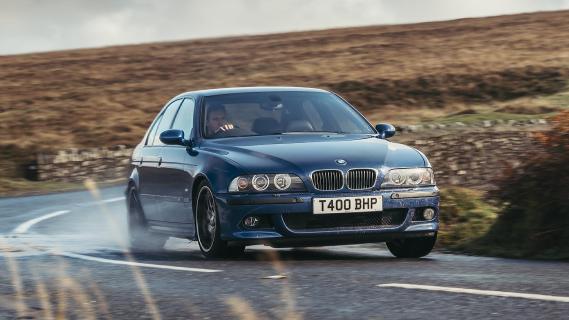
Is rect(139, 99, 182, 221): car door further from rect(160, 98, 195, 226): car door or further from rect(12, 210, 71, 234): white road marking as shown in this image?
rect(12, 210, 71, 234): white road marking

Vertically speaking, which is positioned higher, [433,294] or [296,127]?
[296,127]

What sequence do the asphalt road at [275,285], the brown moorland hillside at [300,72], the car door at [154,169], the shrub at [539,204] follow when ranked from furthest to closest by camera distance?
1. the brown moorland hillside at [300,72]
2. the car door at [154,169]
3. the shrub at [539,204]
4. the asphalt road at [275,285]

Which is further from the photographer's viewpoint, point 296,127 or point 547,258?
point 296,127

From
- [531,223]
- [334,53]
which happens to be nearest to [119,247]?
[531,223]

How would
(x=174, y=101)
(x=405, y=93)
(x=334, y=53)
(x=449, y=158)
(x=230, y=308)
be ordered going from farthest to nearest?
1. (x=334, y=53)
2. (x=405, y=93)
3. (x=449, y=158)
4. (x=174, y=101)
5. (x=230, y=308)

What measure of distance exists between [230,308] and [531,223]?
4358 millimetres

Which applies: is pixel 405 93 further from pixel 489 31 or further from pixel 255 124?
pixel 255 124

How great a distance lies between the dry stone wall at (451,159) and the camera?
27438 mm

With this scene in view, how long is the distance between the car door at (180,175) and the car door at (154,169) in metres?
0.16

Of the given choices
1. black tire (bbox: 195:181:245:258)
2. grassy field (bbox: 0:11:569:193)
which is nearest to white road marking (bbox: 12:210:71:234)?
black tire (bbox: 195:181:245:258)

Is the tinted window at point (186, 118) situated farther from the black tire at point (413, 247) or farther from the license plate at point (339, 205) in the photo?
the black tire at point (413, 247)

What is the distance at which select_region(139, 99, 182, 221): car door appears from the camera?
1288 cm

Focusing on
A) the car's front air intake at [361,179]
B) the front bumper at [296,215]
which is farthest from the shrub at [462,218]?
the car's front air intake at [361,179]

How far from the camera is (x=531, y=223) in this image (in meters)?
11.2
